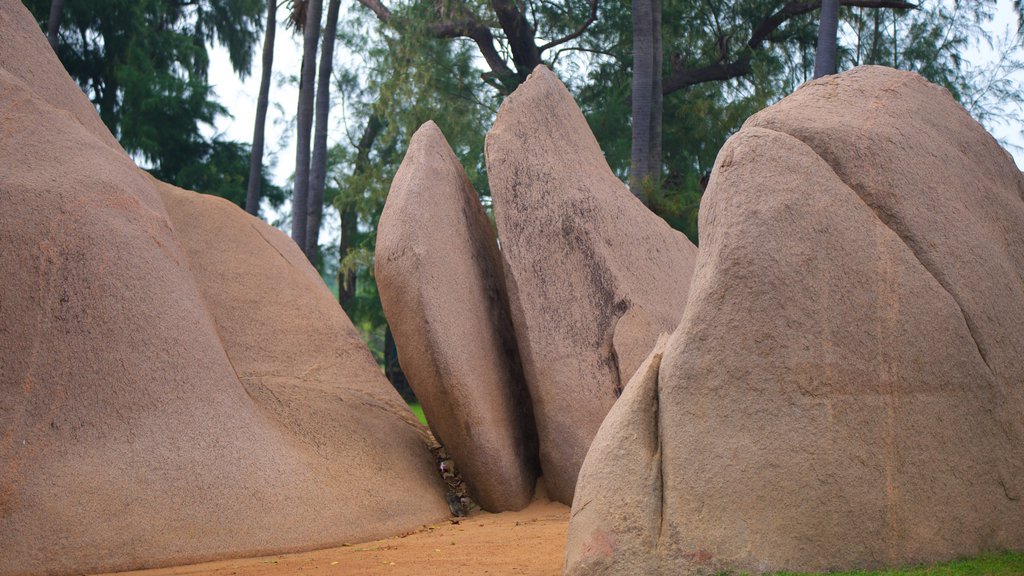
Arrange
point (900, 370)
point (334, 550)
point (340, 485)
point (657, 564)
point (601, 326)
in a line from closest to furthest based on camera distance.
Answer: point (657, 564)
point (900, 370)
point (334, 550)
point (340, 485)
point (601, 326)

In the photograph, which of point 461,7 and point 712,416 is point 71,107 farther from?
point 461,7

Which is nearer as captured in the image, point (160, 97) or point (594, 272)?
point (594, 272)

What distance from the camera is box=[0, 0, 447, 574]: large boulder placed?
19.7 ft

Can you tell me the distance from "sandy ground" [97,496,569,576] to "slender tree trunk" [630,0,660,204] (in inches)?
306

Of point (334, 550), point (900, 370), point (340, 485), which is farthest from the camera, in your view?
point (340, 485)

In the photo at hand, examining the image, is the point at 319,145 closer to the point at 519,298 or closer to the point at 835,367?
the point at 519,298

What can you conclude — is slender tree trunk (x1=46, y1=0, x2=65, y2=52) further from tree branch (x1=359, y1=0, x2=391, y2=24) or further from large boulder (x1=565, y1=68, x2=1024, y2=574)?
large boulder (x1=565, y1=68, x2=1024, y2=574)

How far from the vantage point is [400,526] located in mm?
7359

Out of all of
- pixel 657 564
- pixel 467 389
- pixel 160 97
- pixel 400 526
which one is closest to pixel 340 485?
pixel 400 526

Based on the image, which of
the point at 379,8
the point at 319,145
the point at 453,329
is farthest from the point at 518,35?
the point at 453,329

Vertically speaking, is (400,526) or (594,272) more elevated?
(594,272)

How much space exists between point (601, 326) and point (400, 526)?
7.84 feet

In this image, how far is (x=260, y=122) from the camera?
19.6 m

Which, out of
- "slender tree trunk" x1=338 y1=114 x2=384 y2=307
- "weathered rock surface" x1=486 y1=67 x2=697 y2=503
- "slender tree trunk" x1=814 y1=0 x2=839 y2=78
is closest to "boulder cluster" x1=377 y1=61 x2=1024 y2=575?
"weathered rock surface" x1=486 y1=67 x2=697 y2=503
